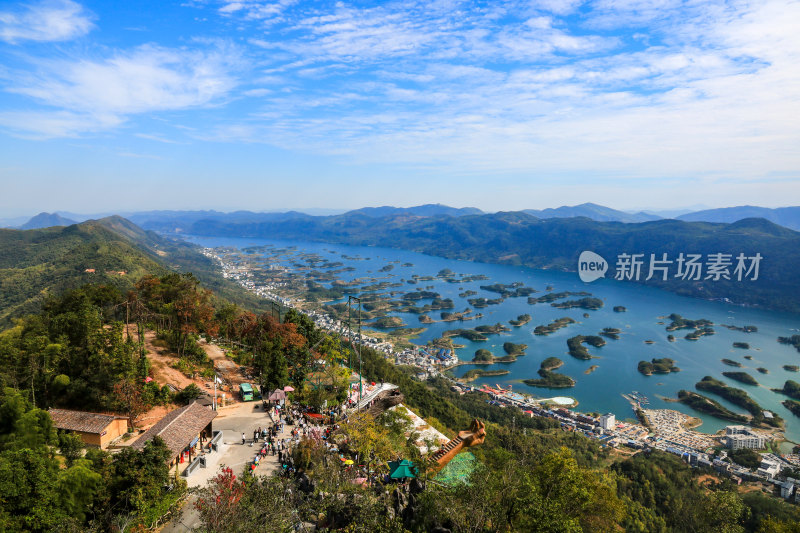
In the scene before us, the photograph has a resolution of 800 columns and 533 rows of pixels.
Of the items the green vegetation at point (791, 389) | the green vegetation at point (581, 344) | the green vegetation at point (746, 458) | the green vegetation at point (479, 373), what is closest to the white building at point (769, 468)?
the green vegetation at point (746, 458)

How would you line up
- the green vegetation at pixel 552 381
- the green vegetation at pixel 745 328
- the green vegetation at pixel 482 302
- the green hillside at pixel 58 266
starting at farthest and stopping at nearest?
1. the green vegetation at pixel 482 302
2. the green vegetation at pixel 745 328
3. the green vegetation at pixel 552 381
4. the green hillside at pixel 58 266

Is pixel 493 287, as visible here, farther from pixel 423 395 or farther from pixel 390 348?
pixel 423 395

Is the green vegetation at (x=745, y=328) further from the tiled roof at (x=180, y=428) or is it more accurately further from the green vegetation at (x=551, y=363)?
the tiled roof at (x=180, y=428)

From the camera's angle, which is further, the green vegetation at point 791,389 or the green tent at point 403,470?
the green vegetation at point 791,389

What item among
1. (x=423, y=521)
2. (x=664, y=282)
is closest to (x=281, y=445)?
(x=423, y=521)

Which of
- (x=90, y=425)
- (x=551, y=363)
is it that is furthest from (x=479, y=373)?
(x=90, y=425)

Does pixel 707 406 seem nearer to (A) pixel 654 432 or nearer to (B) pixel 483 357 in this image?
(A) pixel 654 432

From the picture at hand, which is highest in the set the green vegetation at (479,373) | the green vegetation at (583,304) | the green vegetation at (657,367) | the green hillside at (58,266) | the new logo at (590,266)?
the green hillside at (58,266)
